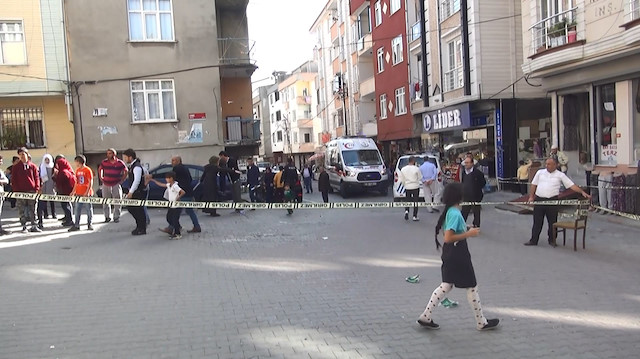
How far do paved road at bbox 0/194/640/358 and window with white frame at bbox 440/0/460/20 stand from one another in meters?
12.8

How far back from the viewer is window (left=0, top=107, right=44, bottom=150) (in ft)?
65.1

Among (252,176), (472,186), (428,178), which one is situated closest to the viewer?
(472,186)

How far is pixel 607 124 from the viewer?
47.1 ft

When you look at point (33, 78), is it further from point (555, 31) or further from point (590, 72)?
point (590, 72)

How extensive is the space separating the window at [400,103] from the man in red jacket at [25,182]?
19.8 m

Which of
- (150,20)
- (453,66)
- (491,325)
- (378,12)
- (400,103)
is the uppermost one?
(378,12)

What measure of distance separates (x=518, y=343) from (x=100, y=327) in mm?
4042

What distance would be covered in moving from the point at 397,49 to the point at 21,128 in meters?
18.0

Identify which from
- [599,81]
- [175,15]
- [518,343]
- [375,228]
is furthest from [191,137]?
[518,343]

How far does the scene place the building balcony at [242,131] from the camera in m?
22.9

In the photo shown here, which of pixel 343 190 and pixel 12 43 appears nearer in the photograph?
pixel 12 43

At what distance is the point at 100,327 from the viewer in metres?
5.32

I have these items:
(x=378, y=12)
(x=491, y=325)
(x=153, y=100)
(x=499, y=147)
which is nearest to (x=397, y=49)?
(x=378, y=12)

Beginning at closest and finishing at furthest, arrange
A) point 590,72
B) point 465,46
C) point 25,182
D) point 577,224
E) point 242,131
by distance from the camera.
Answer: point 577,224, point 25,182, point 590,72, point 465,46, point 242,131
